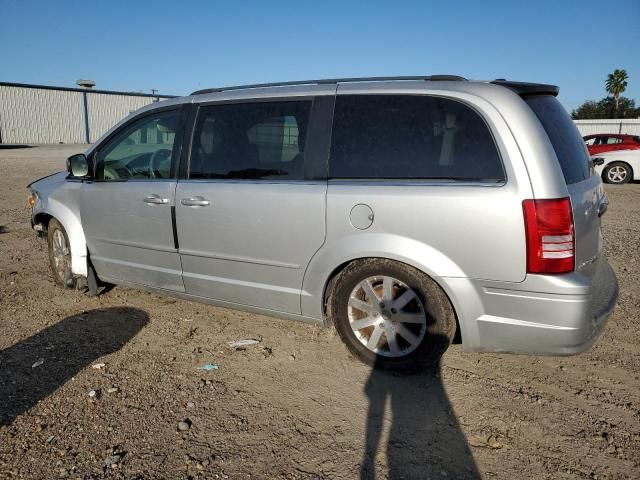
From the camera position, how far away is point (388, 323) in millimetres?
3367

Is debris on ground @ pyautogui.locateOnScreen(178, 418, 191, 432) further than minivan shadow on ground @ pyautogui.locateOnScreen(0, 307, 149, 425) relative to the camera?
No

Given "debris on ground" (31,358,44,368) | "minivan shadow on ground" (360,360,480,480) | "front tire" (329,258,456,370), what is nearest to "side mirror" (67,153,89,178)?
"debris on ground" (31,358,44,368)

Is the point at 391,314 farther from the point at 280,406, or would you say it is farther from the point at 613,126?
the point at 613,126

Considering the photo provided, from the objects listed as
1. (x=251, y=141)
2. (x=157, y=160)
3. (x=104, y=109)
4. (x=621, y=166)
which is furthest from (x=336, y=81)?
(x=104, y=109)

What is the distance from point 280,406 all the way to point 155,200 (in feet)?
6.38

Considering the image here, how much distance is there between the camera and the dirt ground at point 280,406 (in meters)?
2.55

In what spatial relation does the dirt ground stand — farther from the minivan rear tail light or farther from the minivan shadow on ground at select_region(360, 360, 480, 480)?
the minivan rear tail light

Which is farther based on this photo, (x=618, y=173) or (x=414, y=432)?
(x=618, y=173)

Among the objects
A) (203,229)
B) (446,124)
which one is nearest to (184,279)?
(203,229)

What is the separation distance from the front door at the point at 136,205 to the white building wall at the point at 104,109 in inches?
1432

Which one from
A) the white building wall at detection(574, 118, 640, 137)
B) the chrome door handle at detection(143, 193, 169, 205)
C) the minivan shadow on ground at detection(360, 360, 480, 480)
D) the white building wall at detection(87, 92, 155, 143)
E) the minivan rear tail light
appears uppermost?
the white building wall at detection(87, 92, 155, 143)

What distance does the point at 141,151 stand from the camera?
4.44 metres

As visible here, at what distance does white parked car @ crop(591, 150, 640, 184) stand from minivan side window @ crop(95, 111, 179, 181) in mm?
14699

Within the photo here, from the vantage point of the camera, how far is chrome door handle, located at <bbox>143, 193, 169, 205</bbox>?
13.2ft
